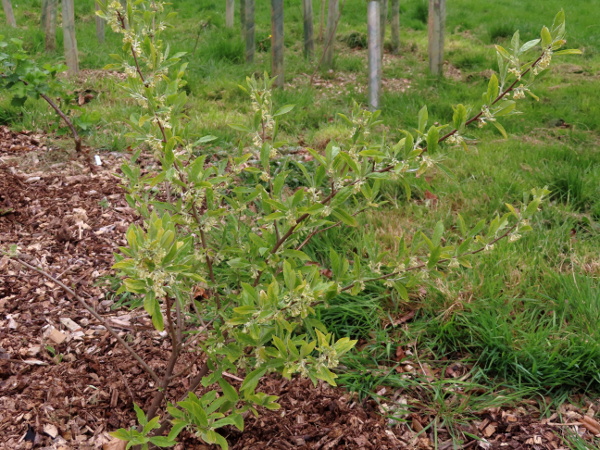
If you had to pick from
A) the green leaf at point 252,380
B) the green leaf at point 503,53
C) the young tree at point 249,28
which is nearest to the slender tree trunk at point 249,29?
the young tree at point 249,28

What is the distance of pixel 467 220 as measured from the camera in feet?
11.6

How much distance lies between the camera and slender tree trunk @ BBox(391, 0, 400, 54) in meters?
8.49

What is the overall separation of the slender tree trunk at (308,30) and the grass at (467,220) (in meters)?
0.48

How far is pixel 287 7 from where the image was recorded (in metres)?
11.5

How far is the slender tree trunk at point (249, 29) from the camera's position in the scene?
7074mm

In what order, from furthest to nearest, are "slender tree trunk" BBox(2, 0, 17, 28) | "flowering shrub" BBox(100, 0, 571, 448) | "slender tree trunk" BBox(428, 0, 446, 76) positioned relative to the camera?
"slender tree trunk" BBox(2, 0, 17, 28), "slender tree trunk" BBox(428, 0, 446, 76), "flowering shrub" BBox(100, 0, 571, 448)

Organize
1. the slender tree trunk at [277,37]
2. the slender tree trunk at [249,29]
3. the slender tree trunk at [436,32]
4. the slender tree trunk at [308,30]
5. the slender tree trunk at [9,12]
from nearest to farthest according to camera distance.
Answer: the slender tree trunk at [277,37], the slender tree trunk at [436,32], the slender tree trunk at [249,29], the slender tree trunk at [308,30], the slender tree trunk at [9,12]

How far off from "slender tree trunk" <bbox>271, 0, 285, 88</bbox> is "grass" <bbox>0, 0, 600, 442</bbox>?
0.42 metres

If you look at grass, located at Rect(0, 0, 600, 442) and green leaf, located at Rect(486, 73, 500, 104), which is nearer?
green leaf, located at Rect(486, 73, 500, 104)

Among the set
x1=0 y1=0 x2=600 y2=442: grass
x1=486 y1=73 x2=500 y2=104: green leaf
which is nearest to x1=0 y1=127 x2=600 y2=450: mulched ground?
x1=0 y1=0 x2=600 y2=442: grass

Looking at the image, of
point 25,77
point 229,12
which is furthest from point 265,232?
point 229,12

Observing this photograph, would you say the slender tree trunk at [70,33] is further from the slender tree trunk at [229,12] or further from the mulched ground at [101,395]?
the slender tree trunk at [229,12]

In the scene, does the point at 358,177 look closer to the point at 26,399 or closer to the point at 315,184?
the point at 315,184

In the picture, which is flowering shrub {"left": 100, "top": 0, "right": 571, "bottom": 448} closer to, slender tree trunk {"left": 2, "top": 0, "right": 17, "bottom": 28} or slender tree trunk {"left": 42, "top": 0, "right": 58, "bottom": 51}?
slender tree trunk {"left": 42, "top": 0, "right": 58, "bottom": 51}
